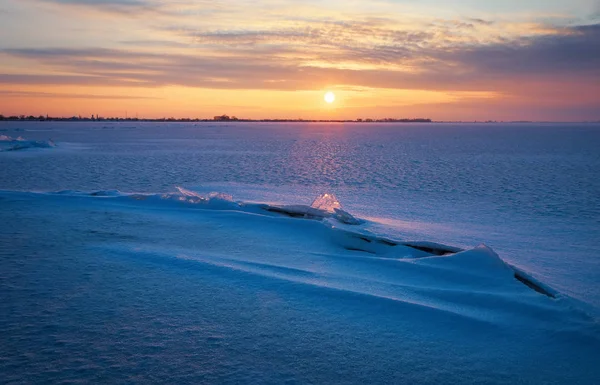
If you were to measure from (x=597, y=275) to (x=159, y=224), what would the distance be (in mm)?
7379

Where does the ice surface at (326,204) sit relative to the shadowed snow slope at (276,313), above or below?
above

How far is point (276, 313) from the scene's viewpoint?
15.6 ft

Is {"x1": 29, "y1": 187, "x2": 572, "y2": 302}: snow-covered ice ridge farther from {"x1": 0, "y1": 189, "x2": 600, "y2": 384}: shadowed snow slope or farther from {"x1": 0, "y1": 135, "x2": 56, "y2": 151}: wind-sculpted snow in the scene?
{"x1": 0, "y1": 135, "x2": 56, "y2": 151}: wind-sculpted snow

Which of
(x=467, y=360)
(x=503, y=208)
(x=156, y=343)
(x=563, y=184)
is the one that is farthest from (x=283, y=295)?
(x=563, y=184)

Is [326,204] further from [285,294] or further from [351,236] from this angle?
[285,294]

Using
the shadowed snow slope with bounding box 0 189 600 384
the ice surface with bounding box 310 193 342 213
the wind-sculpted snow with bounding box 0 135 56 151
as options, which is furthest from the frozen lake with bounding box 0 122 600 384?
the wind-sculpted snow with bounding box 0 135 56 151

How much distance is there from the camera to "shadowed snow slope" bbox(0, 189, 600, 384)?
145 inches

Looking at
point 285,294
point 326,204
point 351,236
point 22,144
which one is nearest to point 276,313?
point 285,294

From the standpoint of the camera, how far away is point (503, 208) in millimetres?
12078

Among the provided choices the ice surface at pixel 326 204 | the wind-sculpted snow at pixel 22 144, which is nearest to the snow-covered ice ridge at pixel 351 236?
the ice surface at pixel 326 204

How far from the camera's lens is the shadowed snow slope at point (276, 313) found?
369cm

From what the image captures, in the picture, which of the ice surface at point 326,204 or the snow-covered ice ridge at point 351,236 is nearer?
the snow-covered ice ridge at point 351,236

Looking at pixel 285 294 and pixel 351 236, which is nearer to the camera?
pixel 285 294

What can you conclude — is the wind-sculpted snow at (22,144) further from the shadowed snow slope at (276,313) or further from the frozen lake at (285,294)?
the shadowed snow slope at (276,313)
